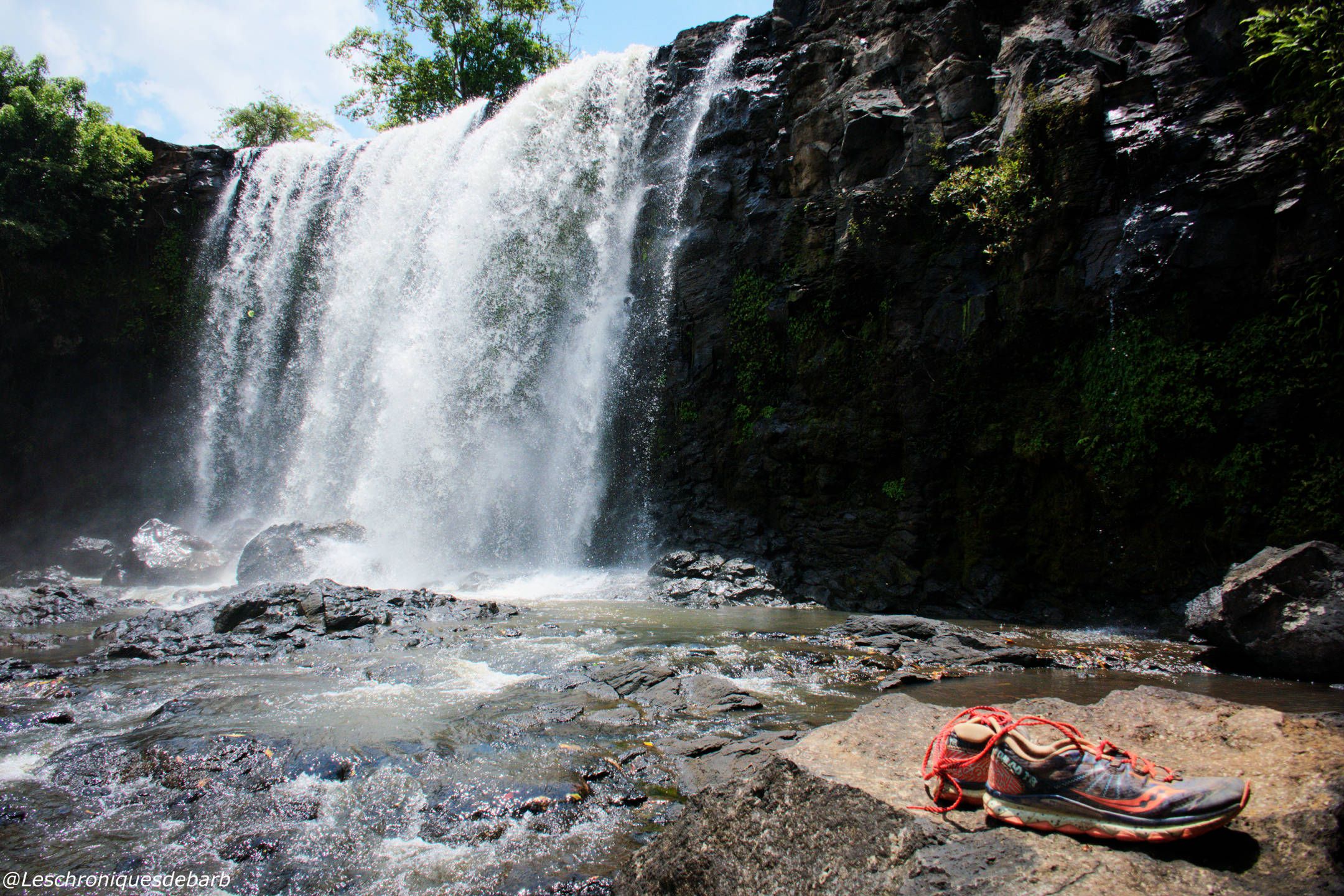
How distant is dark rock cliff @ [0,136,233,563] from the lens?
1930 cm

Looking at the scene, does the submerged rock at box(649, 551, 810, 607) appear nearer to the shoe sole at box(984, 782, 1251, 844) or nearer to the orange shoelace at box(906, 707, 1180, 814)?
the orange shoelace at box(906, 707, 1180, 814)

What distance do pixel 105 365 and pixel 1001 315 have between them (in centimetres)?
2431

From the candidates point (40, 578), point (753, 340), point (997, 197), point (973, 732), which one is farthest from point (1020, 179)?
point (40, 578)

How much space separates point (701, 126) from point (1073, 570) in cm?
1214

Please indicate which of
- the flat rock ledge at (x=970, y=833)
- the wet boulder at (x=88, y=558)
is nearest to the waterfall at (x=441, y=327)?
the wet boulder at (x=88, y=558)

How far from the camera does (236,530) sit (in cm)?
1556

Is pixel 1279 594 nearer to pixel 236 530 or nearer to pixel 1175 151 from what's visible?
pixel 1175 151

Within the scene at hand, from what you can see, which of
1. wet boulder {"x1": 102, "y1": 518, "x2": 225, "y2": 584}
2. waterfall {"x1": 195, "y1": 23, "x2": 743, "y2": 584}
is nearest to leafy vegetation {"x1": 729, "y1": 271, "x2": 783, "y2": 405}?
waterfall {"x1": 195, "y1": 23, "x2": 743, "y2": 584}

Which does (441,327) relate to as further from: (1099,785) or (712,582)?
(1099,785)

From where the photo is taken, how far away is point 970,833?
7.32ft

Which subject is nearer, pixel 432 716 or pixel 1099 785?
pixel 1099 785

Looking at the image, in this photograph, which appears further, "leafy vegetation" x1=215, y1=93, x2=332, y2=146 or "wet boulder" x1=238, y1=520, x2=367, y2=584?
"leafy vegetation" x1=215, y1=93, x2=332, y2=146

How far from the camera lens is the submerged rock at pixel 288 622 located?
718 cm

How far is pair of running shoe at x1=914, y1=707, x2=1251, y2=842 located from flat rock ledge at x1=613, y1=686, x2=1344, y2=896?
0.18ft
